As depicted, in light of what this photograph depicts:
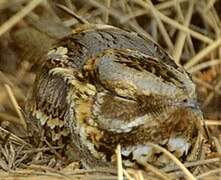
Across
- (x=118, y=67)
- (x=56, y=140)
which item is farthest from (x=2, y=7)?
(x=118, y=67)

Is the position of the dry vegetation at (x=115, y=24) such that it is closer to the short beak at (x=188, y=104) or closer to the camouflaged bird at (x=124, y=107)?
the camouflaged bird at (x=124, y=107)

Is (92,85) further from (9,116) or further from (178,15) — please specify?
(178,15)

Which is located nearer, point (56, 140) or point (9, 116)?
point (56, 140)

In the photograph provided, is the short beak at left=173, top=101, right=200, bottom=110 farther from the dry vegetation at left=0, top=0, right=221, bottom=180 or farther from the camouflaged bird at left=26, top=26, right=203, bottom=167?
the dry vegetation at left=0, top=0, right=221, bottom=180

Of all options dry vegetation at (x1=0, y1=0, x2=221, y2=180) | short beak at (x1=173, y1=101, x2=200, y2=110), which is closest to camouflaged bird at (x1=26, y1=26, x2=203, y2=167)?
short beak at (x1=173, y1=101, x2=200, y2=110)

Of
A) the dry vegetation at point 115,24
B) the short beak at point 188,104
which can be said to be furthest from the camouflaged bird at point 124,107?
the dry vegetation at point 115,24

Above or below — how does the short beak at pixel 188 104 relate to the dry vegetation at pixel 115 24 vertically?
below

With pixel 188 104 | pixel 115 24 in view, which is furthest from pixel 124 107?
pixel 115 24

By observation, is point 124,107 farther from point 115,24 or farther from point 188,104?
point 115,24
